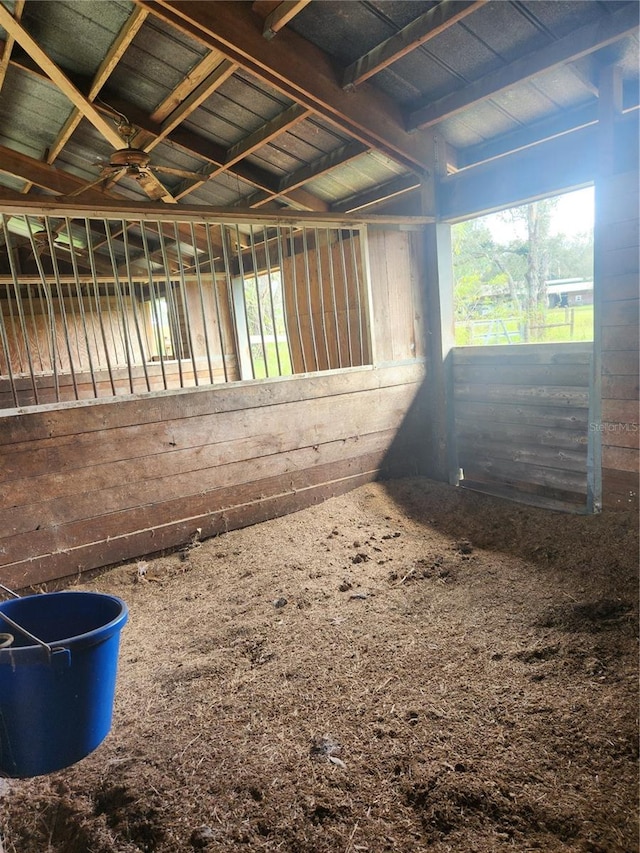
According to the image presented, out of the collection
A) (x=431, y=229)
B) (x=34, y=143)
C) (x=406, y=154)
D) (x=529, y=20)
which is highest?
(x=34, y=143)

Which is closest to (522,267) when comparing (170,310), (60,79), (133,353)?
(133,353)

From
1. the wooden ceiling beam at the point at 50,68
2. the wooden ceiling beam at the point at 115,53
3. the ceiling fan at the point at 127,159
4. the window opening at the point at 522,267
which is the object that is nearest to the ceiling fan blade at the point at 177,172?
the ceiling fan at the point at 127,159

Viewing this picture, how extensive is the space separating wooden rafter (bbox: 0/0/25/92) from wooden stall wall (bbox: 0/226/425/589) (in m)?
2.01

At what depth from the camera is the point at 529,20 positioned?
2.17 meters

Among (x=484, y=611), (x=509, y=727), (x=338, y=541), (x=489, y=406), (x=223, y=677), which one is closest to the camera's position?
(x=509, y=727)

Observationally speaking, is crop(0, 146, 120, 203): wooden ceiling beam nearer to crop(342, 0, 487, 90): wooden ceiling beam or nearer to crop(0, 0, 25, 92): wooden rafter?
crop(0, 0, 25, 92): wooden rafter

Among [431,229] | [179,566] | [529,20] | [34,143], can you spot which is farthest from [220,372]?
[529,20]

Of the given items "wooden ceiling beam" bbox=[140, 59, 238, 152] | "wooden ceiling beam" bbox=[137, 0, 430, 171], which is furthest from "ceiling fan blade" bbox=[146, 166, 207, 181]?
"wooden ceiling beam" bbox=[137, 0, 430, 171]

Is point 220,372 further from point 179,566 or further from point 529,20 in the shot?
point 529,20

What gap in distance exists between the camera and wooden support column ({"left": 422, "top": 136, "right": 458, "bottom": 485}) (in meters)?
3.42

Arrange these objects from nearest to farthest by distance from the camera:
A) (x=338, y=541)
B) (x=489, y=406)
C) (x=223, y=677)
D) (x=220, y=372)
A: (x=223, y=677) → (x=338, y=541) → (x=489, y=406) → (x=220, y=372)

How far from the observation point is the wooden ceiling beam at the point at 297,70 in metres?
2.12

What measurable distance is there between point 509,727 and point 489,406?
2.30m

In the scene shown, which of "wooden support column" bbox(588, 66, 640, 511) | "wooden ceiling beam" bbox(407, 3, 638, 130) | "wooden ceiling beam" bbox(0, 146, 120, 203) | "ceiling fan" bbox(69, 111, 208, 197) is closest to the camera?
"wooden ceiling beam" bbox(407, 3, 638, 130)
